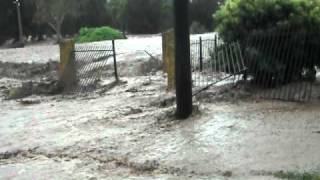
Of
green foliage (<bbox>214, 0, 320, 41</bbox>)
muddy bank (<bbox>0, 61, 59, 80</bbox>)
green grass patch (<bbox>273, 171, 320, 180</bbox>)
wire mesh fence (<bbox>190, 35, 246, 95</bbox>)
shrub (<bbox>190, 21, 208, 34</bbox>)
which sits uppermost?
green foliage (<bbox>214, 0, 320, 41</bbox>)

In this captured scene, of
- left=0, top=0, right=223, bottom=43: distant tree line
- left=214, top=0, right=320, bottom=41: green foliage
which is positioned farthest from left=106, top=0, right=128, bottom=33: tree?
left=214, top=0, right=320, bottom=41: green foliage

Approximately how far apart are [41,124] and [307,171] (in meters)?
7.20

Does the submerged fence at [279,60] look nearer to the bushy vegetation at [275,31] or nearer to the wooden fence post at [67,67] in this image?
the bushy vegetation at [275,31]

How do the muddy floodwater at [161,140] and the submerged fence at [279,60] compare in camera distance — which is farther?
the submerged fence at [279,60]

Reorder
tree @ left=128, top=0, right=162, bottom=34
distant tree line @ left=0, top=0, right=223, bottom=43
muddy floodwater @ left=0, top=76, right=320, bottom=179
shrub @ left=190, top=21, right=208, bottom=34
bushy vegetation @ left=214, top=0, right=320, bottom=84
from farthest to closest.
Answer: tree @ left=128, top=0, right=162, bottom=34
distant tree line @ left=0, top=0, right=223, bottom=43
shrub @ left=190, top=21, right=208, bottom=34
bushy vegetation @ left=214, top=0, right=320, bottom=84
muddy floodwater @ left=0, top=76, right=320, bottom=179

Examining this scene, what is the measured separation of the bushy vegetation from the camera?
495 inches

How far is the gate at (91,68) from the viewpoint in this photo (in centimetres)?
1958

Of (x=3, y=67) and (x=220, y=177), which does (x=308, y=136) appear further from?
(x=3, y=67)

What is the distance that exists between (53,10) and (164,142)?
56887mm

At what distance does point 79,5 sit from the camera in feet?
233

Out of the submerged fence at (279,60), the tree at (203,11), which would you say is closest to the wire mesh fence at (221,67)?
the submerged fence at (279,60)

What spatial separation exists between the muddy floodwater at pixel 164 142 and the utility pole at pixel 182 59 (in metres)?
0.25

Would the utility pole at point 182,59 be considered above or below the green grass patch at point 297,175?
above

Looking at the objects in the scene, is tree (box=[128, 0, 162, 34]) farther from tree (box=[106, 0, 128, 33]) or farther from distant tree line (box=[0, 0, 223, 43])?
tree (box=[106, 0, 128, 33])
